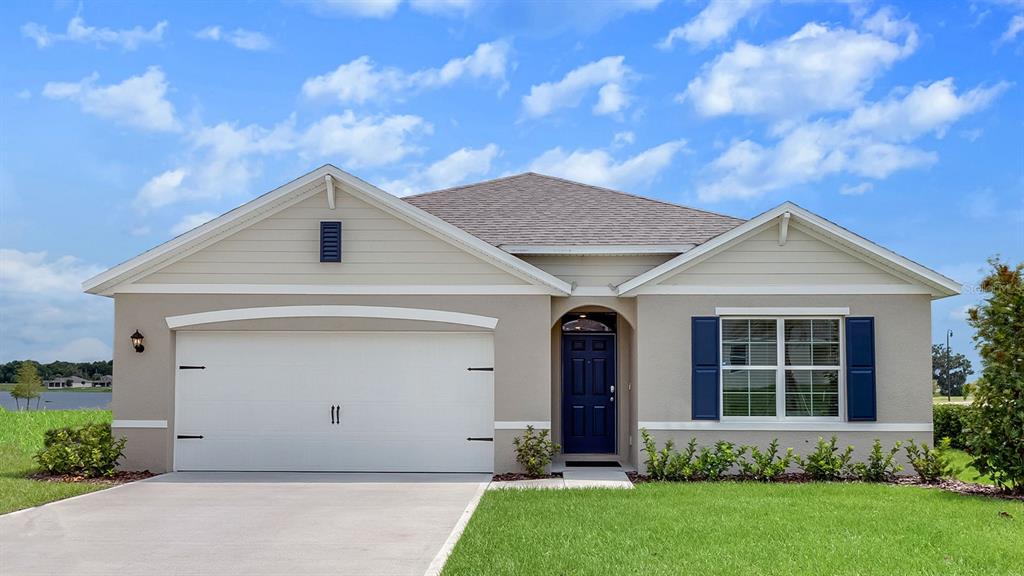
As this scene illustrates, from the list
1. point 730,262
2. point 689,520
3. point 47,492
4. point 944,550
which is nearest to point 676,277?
point 730,262

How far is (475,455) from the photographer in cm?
1355

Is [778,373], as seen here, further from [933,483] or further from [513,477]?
[513,477]

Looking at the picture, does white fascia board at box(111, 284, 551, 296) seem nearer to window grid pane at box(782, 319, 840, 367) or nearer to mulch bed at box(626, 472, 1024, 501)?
mulch bed at box(626, 472, 1024, 501)

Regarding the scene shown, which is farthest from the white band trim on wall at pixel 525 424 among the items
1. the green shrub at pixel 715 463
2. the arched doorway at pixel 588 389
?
the green shrub at pixel 715 463

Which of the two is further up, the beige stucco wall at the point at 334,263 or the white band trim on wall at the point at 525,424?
the beige stucco wall at the point at 334,263

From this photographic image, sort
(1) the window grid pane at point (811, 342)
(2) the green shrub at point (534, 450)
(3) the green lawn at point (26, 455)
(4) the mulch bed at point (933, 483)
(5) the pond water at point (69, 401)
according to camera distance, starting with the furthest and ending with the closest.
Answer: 1. (5) the pond water at point (69, 401)
2. (1) the window grid pane at point (811, 342)
3. (2) the green shrub at point (534, 450)
4. (4) the mulch bed at point (933, 483)
5. (3) the green lawn at point (26, 455)

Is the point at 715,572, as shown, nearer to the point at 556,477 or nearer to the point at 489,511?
the point at 489,511

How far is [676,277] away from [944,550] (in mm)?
5934

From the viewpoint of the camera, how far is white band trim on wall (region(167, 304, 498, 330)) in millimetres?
13438

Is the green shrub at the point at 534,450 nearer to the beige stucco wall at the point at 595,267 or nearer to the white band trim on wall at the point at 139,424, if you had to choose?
the beige stucco wall at the point at 595,267

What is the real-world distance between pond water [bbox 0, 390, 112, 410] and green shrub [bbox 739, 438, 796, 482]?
21.0m

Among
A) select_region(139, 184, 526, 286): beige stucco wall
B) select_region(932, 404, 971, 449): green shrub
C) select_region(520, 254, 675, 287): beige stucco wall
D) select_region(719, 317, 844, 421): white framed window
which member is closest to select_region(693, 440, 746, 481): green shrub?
select_region(719, 317, 844, 421): white framed window

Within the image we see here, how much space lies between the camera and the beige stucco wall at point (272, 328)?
13367mm

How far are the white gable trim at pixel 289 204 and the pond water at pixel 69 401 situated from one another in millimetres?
15394
